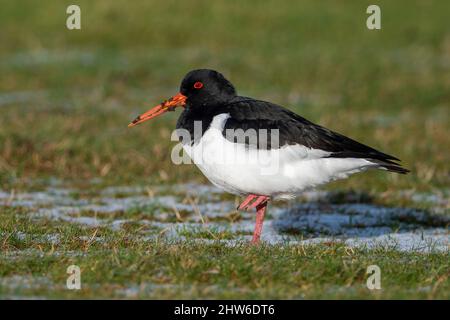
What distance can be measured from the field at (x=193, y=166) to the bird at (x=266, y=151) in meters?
0.62

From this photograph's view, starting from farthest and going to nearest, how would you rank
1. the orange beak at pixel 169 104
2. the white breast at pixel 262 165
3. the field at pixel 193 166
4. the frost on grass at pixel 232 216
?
the orange beak at pixel 169 104 → the frost on grass at pixel 232 216 → the white breast at pixel 262 165 → the field at pixel 193 166

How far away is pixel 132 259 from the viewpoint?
645 cm

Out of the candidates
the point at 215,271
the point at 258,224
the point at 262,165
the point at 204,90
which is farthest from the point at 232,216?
the point at 215,271

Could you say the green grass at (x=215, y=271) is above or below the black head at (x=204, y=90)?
below

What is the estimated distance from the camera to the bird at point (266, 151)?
7.66 metres

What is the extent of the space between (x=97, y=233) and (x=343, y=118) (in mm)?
7744

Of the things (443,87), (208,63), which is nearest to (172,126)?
(208,63)

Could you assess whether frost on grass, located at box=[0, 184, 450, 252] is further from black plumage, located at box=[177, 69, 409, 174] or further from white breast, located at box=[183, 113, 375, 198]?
black plumage, located at box=[177, 69, 409, 174]

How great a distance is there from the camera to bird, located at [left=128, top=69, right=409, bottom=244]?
7.66 metres

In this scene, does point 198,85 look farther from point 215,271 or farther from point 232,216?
point 215,271

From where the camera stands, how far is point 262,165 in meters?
7.70

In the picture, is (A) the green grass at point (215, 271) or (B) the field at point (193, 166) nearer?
(A) the green grass at point (215, 271)

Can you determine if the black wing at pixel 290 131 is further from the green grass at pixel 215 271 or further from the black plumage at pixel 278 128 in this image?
the green grass at pixel 215 271

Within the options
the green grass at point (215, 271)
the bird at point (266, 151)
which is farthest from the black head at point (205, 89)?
the green grass at point (215, 271)
